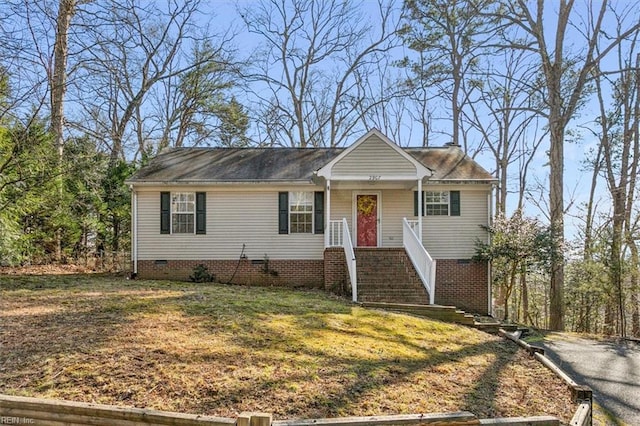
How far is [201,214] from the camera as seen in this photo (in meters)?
14.3

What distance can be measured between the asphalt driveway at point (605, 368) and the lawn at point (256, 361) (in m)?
0.93

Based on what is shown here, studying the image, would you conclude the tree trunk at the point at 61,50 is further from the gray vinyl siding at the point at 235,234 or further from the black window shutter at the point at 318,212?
the black window shutter at the point at 318,212

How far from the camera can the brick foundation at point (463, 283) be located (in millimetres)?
13922

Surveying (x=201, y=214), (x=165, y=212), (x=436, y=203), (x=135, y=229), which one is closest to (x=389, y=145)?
(x=436, y=203)

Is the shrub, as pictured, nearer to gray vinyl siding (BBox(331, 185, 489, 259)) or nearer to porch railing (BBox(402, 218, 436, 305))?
gray vinyl siding (BBox(331, 185, 489, 259))

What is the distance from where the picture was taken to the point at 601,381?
735 cm

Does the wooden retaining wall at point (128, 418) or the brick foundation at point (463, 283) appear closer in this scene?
the wooden retaining wall at point (128, 418)

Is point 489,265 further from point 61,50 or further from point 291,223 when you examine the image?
point 61,50

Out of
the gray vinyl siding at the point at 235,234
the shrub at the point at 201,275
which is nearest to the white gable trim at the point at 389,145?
the gray vinyl siding at the point at 235,234

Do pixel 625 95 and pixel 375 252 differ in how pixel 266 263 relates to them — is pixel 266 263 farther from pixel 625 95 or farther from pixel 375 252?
pixel 625 95

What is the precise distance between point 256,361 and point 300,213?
365 inches

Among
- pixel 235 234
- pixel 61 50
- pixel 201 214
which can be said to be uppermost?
pixel 61 50

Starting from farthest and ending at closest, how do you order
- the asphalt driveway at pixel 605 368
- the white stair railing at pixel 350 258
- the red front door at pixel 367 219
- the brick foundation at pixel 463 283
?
the red front door at pixel 367 219, the brick foundation at pixel 463 283, the white stair railing at pixel 350 258, the asphalt driveway at pixel 605 368

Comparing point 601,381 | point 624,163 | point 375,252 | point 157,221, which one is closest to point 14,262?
point 157,221
